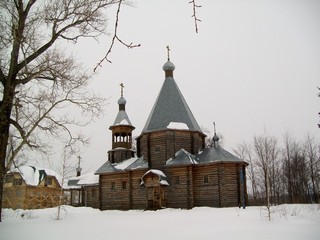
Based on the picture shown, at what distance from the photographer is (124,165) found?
3203 cm

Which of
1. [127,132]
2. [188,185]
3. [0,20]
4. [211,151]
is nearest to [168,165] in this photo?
[188,185]

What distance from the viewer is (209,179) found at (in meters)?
26.6

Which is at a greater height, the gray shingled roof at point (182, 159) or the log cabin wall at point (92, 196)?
the gray shingled roof at point (182, 159)

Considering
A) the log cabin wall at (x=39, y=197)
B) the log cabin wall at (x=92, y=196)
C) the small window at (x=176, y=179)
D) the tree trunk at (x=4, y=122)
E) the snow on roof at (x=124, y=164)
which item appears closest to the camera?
the tree trunk at (x=4, y=122)

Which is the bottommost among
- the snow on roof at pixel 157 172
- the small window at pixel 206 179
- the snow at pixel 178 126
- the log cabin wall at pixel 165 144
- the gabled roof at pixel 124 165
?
the small window at pixel 206 179

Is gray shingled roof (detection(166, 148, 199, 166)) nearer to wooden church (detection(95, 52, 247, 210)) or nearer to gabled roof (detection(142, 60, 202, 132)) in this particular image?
wooden church (detection(95, 52, 247, 210))

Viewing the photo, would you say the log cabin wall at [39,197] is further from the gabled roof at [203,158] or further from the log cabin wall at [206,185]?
the log cabin wall at [206,185]

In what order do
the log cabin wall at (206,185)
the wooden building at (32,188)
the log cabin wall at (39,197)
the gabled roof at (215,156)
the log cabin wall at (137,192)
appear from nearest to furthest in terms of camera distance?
the log cabin wall at (206,185) < the gabled roof at (215,156) < the log cabin wall at (137,192) < the wooden building at (32,188) < the log cabin wall at (39,197)

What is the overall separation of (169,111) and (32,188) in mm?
23868

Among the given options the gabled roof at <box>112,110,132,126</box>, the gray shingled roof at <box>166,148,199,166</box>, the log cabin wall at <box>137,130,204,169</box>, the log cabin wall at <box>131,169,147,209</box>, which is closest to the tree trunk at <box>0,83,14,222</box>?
the gray shingled roof at <box>166,148,199,166</box>

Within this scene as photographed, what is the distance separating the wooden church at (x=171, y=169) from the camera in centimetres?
2633

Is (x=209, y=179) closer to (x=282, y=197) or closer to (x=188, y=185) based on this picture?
(x=188, y=185)

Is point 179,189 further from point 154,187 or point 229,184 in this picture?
point 229,184

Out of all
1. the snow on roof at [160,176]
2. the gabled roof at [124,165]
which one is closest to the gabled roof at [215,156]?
the snow on roof at [160,176]
